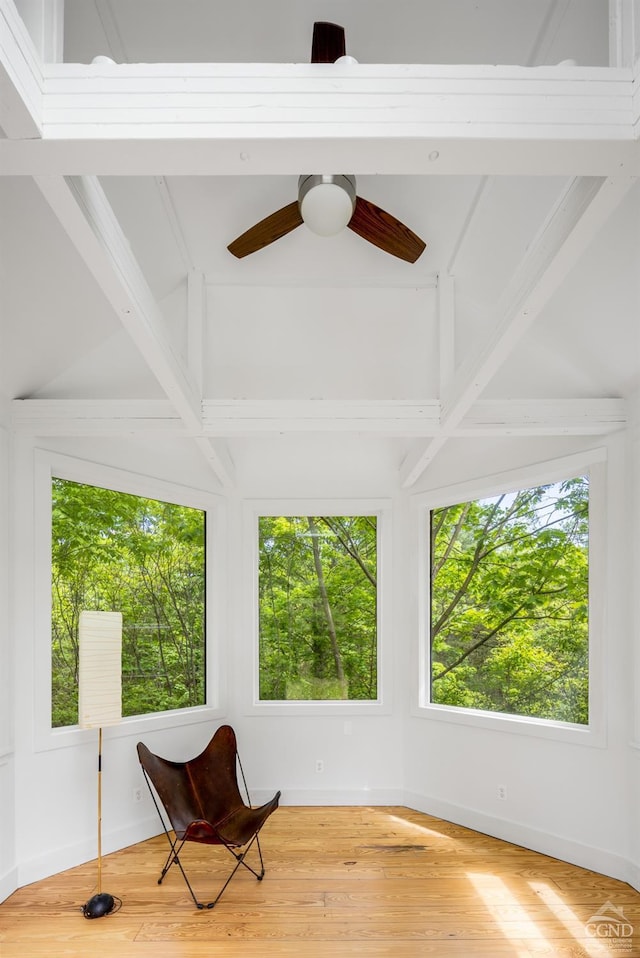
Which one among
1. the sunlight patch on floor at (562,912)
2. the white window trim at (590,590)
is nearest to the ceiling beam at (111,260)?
A: the white window trim at (590,590)

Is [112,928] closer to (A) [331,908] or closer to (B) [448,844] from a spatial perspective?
(A) [331,908]

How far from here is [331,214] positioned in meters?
2.08

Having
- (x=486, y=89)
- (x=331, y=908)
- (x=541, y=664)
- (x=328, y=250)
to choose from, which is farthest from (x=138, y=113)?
(x=541, y=664)

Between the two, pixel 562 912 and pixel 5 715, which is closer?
pixel 562 912

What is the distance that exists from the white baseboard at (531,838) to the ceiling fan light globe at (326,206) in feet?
10.8

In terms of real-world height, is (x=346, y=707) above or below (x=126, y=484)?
below

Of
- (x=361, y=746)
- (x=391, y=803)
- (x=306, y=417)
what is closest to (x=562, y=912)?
(x=391, y=803)

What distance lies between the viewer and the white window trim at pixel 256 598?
470cm

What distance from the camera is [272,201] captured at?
9.55 feet

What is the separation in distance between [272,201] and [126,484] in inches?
79.4

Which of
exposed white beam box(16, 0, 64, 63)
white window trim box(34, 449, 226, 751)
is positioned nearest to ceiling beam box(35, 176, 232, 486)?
exposed white beam box(16, 0, 64, 63)

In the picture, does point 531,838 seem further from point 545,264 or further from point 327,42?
point 327,42

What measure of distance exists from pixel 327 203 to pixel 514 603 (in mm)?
2911

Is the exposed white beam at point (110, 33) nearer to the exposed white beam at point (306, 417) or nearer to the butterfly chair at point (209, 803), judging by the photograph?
the exposed white beam at point (306, 417)
